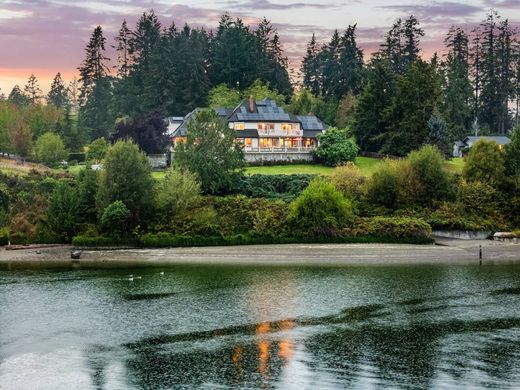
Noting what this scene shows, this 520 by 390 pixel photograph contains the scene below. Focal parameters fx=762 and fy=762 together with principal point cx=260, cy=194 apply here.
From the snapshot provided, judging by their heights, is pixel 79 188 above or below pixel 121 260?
above

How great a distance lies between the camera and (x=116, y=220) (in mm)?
84688

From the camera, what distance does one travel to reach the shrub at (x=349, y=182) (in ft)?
310

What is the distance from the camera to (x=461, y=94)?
16038 cm

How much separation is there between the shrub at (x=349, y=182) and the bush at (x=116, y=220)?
1038 inches

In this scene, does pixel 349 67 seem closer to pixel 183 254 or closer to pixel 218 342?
pixel 183 254

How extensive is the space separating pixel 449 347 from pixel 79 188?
2205 inches

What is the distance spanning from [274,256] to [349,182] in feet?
66.5

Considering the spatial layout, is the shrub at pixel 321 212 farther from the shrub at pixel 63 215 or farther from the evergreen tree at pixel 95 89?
the evergreen tree at pixel 95 89

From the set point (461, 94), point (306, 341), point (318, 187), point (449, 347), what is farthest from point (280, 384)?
point (461, 94)

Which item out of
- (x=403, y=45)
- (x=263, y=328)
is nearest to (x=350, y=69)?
(x=403, y=45)

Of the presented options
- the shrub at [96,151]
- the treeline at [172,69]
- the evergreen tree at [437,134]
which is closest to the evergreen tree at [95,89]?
the treeline at [172,69]

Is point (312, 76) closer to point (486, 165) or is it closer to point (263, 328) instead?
point (486, 165)

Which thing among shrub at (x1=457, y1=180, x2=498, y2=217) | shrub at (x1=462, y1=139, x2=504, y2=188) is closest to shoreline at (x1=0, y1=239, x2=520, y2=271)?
shrub at (x1=457, y1=180, x2=498, y2=217)

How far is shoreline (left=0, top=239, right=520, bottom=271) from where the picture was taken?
253 ft
